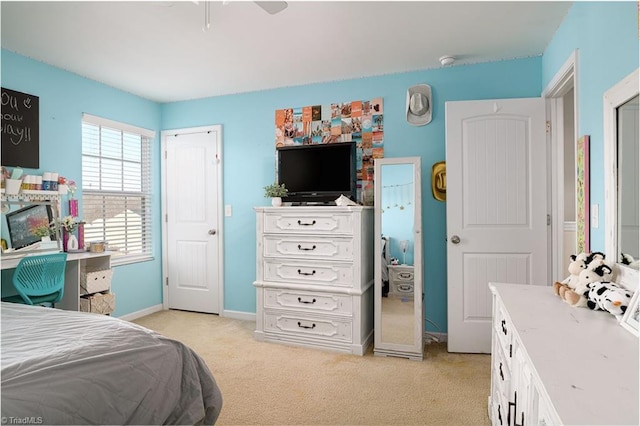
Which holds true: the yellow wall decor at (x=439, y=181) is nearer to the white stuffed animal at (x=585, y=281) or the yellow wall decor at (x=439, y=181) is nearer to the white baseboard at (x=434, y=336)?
the white baseboard at (x=434, y=336)

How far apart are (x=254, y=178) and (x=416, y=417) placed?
2.76 meters

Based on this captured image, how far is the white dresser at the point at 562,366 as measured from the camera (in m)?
0.75

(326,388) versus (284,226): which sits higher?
(284,226)

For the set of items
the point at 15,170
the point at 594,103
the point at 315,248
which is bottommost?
the point at 315,248

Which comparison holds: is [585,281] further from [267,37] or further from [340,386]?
[267,37]

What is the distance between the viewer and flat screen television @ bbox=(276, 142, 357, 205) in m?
3.44

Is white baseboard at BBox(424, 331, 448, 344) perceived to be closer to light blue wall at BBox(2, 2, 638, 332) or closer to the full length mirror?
light blue wall at BBox(2, 2, 638, 332)

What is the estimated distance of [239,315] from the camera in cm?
408

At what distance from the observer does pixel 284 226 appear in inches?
130

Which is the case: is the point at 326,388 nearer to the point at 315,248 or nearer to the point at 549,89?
the point at 315,248

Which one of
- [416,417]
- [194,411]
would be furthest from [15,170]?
[416,417]

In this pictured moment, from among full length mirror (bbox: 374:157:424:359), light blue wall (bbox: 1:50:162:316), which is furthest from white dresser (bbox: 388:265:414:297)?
light blue wall (bbox: 1:50:162:316)

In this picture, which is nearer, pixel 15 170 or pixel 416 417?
pixel 416 417

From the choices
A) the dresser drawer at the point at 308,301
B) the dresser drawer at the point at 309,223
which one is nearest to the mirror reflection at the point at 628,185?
the dresser drawer at the point at 309,223
